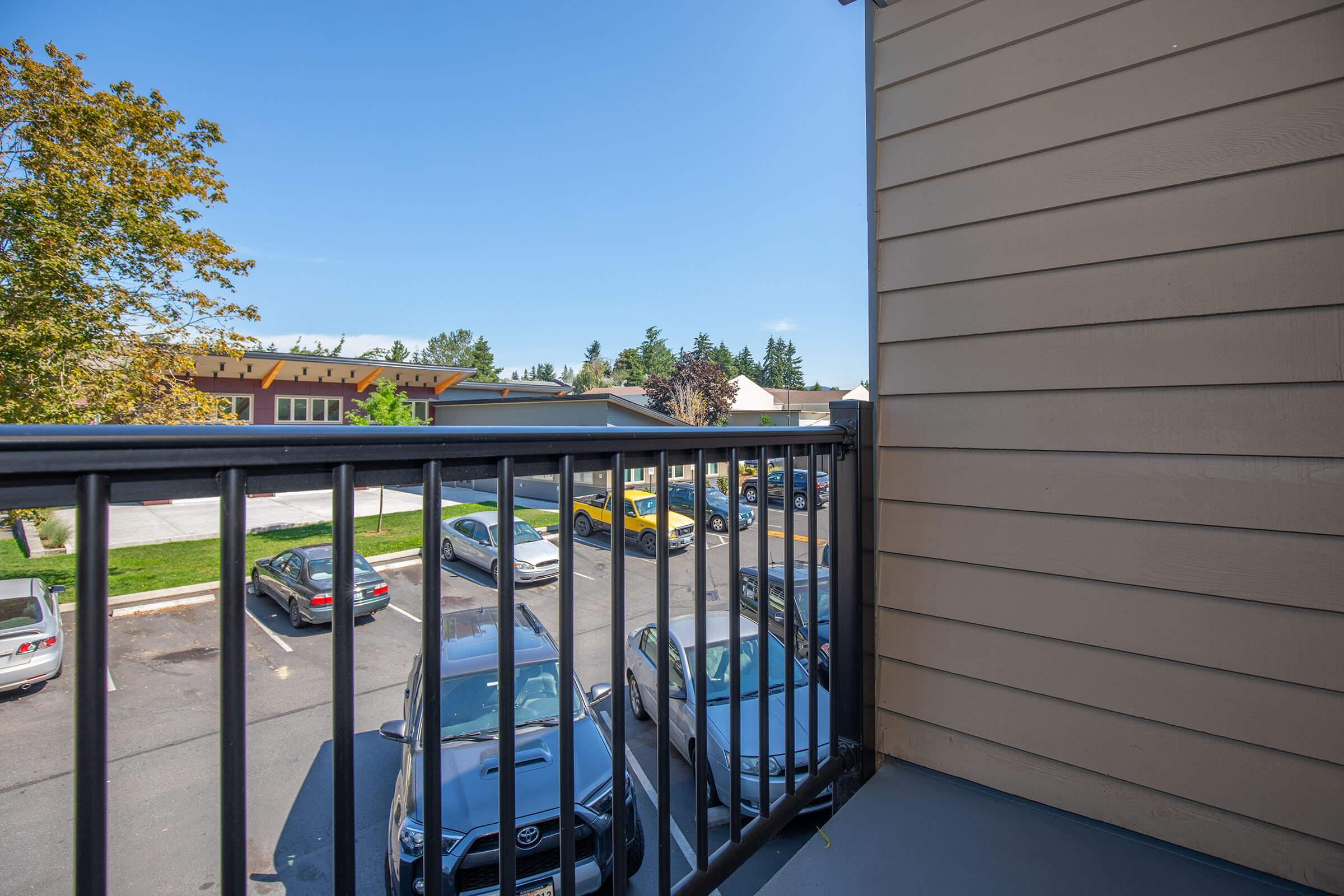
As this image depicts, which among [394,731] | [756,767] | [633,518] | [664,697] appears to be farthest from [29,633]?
[756,767]

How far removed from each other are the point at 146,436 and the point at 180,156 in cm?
890

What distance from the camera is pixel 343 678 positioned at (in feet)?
1.97

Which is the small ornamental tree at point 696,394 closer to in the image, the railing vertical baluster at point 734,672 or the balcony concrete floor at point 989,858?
the balcony concrete floor at point 989,858

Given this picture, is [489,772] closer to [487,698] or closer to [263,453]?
[487,698]

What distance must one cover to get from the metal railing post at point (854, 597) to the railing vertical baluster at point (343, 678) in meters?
1.10

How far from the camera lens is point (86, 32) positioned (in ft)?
19.9

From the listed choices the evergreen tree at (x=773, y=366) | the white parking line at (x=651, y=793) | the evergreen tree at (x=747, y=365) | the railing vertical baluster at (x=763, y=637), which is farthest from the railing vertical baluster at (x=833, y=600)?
the evergreen tree at (x=747, y=365)

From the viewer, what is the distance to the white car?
0.47 metres

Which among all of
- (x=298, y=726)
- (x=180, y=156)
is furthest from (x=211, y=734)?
(x=180, y=156)

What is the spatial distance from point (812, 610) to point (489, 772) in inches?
33.3

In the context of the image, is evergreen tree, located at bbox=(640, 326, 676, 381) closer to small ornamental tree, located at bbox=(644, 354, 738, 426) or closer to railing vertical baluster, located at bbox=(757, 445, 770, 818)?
small ornamental tree, located at bbox=(644, 354, 738, 426)

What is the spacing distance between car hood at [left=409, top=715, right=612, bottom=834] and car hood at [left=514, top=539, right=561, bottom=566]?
23cm

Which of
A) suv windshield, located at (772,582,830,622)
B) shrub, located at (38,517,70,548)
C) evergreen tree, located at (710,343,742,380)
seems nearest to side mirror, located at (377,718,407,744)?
shrub, located at (38,517,70,548)

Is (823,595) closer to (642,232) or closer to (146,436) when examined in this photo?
(146,436)
